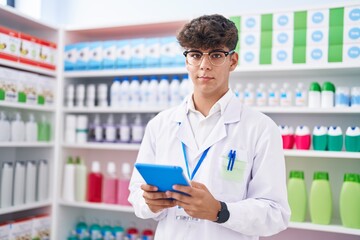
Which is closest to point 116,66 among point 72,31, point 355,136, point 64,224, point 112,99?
point 112,99

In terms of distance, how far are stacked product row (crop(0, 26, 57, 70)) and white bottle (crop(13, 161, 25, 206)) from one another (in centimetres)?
76

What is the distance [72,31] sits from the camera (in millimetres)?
3441

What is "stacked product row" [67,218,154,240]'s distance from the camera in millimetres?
3201

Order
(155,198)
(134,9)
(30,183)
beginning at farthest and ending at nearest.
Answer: (134,9), (30,183), (155,198)

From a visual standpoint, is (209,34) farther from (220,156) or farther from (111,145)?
(111,145)

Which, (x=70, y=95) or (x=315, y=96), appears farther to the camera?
(x=70, y=95)

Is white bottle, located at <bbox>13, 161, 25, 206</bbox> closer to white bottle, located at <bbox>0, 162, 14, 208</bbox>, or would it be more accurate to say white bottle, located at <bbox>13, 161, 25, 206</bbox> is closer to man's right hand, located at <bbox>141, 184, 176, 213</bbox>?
white bottle, located at <bbox>0, 162, 14, 208</bbox>

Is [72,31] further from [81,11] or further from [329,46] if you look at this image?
[329,46]

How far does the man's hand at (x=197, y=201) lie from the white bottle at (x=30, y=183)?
2005mm

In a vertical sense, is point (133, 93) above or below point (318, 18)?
below

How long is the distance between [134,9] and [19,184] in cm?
172

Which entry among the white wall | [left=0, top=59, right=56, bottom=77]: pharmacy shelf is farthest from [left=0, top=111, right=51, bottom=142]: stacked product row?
the white wall

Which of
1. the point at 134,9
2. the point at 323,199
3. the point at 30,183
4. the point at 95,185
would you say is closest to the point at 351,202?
the point at 323,199

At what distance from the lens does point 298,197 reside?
8.57 ft
